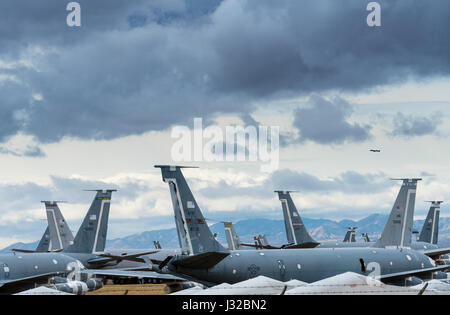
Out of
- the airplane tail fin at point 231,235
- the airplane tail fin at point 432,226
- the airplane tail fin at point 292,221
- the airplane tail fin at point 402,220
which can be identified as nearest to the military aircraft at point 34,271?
the airplane tail fin at point 292,221

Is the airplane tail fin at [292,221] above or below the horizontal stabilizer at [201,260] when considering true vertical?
above

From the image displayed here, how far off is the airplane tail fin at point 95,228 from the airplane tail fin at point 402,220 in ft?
127

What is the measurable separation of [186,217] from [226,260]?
4.99 meters

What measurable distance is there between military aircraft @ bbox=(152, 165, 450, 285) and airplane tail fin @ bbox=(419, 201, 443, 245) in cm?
8917

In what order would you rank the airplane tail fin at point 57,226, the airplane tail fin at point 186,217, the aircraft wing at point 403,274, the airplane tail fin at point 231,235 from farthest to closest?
the airplane tail fin at point 231,235 → the airplane tail fin at point 57,226 → the aircraft wing at point 403,274 → the airplane tail fin at point 186,217

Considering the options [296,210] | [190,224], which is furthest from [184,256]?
[296,210]

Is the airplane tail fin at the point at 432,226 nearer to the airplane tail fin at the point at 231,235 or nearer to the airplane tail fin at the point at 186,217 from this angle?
the airplane tail fin at the point at 231,235

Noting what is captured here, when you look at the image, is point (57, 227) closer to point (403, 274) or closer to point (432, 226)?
point (403, 274)

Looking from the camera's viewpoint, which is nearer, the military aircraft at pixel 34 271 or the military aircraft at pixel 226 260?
the military aircraft at pixel 226 260

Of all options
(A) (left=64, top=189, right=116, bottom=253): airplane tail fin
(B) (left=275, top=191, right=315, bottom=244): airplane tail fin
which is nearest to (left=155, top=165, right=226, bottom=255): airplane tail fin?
(A) (left=64, top=189, right=116, bottom=253): airplane tail fin

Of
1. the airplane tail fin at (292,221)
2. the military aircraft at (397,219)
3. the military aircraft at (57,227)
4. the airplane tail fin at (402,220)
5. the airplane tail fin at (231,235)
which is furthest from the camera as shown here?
the airplane tail fin at (231,235)

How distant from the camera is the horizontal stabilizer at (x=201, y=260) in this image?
5124 cm

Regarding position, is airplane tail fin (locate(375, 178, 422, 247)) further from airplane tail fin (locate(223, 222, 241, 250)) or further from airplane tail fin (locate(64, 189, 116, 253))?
airplane tail fin (locate(223, 222, 241, 250))

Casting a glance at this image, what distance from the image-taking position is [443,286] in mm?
38844
